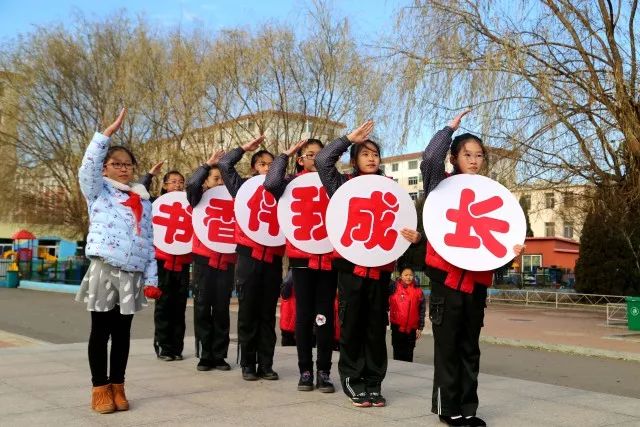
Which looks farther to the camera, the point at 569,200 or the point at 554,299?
the point at 554,299

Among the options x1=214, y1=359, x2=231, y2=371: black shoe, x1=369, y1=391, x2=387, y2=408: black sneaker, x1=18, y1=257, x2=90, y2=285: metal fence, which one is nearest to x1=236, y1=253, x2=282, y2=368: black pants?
x1=214, y1=359, x2=231, y2=371: black shoe

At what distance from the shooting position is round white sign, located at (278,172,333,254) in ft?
16.6

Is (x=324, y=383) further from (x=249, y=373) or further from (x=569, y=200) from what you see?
(x=569, y=200)

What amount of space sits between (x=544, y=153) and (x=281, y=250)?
9.53 metres

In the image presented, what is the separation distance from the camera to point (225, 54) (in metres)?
22.4

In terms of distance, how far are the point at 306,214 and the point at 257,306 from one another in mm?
986

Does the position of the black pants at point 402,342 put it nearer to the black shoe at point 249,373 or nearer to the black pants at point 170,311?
the black pants at point 170,311

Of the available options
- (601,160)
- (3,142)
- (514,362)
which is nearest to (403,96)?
(601,160)

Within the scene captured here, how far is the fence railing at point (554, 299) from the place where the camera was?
23370mm

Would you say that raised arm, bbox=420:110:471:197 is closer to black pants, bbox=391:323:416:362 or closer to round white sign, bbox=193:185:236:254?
round white sign, bbox=193:185:236:254

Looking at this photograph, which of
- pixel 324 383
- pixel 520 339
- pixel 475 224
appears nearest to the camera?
pixel 475 224

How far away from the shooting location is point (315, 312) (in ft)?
17.3

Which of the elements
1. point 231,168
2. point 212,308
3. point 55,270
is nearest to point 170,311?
point 212,308

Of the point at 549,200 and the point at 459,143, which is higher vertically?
the point at 549,200
